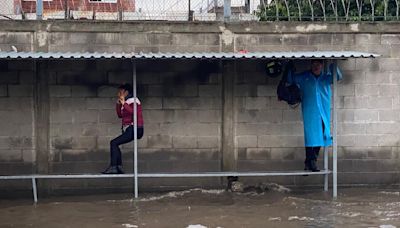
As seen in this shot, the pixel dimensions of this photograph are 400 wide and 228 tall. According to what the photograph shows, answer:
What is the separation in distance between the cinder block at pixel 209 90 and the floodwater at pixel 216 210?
1.38m

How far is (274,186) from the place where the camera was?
364 inches

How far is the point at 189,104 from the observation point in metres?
9.23

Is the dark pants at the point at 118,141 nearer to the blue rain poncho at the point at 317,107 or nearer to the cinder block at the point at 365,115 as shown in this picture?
the blue rain poncho at the point at 317,107

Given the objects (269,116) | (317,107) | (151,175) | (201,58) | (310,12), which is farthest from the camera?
(310,12)

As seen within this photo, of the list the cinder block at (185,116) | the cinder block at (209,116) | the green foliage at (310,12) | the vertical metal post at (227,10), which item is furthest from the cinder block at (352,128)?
the vertical metal post at (227,10)

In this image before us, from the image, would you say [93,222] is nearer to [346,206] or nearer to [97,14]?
[346,206]

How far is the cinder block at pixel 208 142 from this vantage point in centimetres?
923

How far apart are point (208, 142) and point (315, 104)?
1619 mm

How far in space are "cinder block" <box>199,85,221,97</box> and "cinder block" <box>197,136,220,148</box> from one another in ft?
2.03

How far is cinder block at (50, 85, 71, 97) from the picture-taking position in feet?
29.8

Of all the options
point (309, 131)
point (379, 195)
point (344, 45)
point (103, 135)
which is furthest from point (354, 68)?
point (103, 135)

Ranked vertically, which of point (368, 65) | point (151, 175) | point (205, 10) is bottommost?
point (151, 175)

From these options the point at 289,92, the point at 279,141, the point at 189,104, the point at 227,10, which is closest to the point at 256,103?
the point at 289,92

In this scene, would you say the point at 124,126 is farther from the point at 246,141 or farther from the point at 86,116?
the point at 246,141
